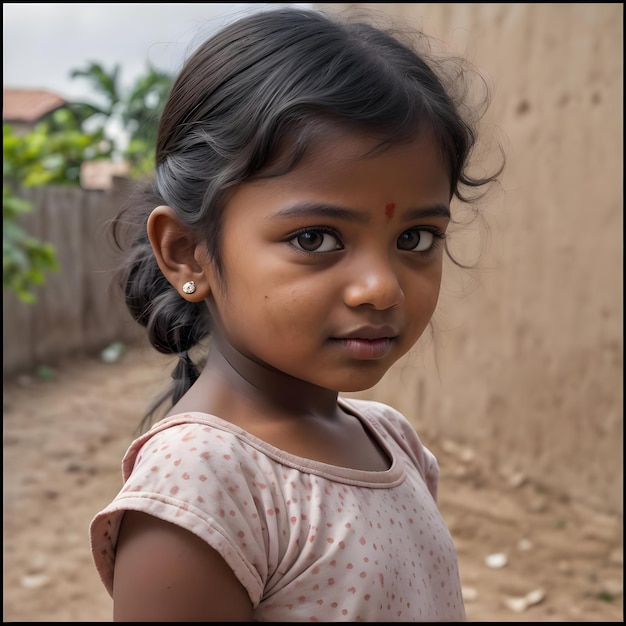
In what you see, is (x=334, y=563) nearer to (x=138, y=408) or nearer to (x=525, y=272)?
(x=525, y=272)

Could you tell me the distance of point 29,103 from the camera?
834 cm

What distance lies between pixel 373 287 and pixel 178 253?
0.37 meters

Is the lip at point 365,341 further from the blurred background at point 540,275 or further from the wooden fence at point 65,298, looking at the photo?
the wooden fence at point 65,298

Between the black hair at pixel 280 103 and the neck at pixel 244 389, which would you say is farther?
the neck at pixel 244 389

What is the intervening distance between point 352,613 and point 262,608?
0.42 ft

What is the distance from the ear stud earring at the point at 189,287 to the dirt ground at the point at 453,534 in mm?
1291

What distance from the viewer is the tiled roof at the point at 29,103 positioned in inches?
313

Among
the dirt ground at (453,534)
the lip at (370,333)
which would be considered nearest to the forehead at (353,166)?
the lip at (370,333)

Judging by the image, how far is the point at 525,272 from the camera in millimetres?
4566

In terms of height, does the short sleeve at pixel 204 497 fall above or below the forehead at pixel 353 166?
below

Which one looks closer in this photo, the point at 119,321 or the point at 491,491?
the point at 491,491

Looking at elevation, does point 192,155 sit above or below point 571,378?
above

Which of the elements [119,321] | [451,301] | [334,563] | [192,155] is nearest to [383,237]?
[192,155]

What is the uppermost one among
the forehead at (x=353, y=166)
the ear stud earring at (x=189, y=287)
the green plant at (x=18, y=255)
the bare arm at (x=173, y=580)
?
the forehead at (x=353, y=166)
